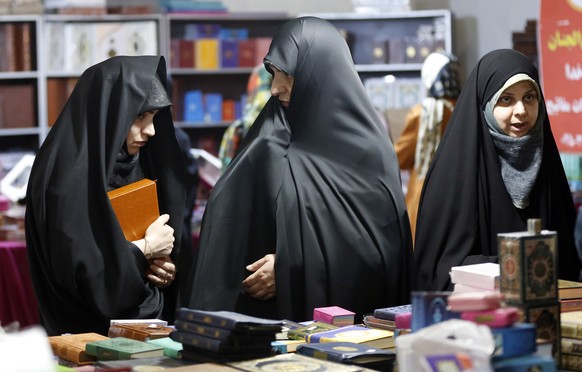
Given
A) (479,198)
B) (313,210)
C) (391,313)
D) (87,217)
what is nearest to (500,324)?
(391,313)

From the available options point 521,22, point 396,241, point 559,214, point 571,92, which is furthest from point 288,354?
point 521,22

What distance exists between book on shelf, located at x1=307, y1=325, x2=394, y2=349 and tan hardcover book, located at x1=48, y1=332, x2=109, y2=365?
0.57 m

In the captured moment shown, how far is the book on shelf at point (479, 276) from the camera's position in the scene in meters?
2.59

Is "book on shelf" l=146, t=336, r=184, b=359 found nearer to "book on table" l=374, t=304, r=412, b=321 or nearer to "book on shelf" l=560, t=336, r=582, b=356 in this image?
"book on table" l=374, t=304, r=412, b=321

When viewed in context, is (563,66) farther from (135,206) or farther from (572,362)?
(572,362)

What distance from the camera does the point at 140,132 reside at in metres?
3.54

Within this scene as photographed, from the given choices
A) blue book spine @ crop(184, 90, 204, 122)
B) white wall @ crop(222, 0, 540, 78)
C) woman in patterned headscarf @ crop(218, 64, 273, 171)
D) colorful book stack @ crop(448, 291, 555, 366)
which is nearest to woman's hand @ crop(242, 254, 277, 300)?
colorful book stack @ crop(448, 291, 555, 366)

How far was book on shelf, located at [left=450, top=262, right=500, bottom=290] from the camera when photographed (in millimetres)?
2590

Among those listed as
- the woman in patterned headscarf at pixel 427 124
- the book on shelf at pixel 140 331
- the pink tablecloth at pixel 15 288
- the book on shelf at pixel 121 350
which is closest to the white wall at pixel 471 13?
the woman in patterned headscarf at pixel 427 124

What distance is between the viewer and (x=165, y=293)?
3.77 m

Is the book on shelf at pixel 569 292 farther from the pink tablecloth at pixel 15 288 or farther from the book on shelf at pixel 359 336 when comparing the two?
the pink tablecloth at pixel 15 288

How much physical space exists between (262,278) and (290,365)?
3.79 feet

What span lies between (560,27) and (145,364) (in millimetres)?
2891

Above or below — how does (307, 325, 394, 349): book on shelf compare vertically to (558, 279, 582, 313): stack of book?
below
